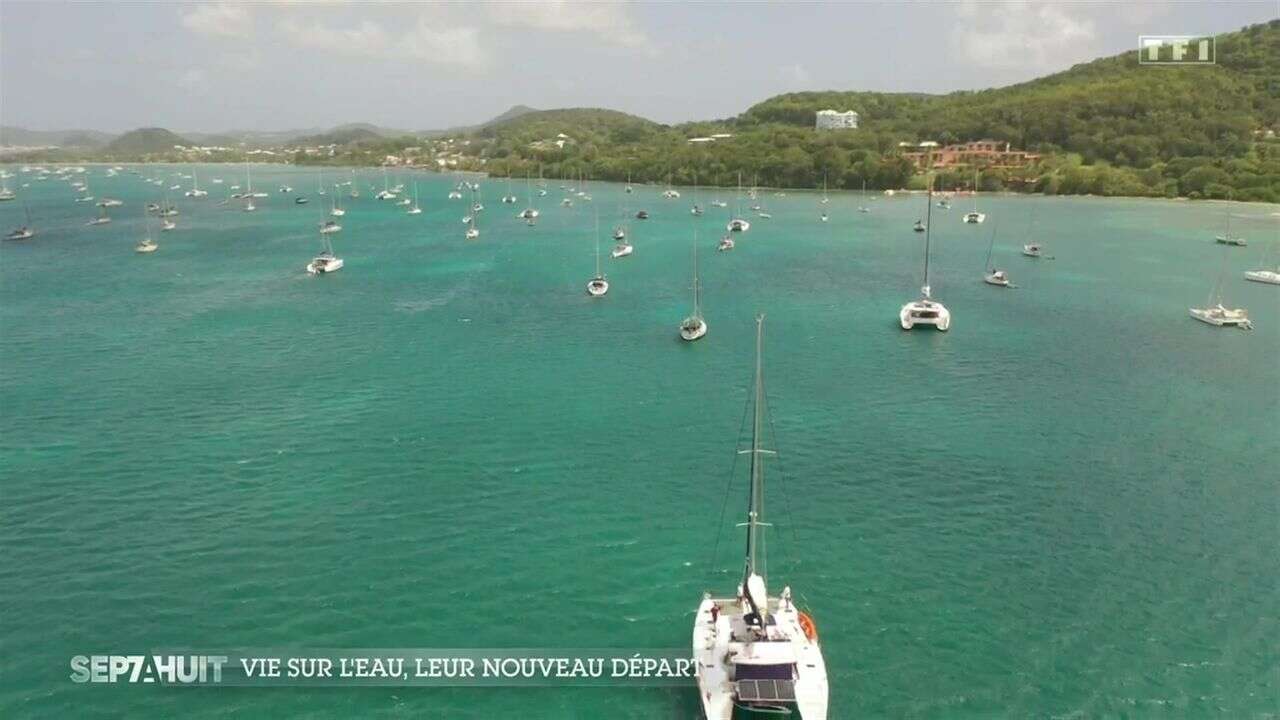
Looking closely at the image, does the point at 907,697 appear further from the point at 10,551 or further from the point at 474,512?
the point at 10,551

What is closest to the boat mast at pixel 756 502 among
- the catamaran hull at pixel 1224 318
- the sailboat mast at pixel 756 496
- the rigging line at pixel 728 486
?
the sailboat mast at pixel 756 496

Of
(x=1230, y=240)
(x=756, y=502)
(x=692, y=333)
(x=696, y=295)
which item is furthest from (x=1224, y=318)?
(x=756, y=502)

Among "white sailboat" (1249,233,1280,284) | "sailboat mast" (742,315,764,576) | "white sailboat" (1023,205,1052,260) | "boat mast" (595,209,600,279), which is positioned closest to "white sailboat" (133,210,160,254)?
"boat mast" (595,209,600,279)

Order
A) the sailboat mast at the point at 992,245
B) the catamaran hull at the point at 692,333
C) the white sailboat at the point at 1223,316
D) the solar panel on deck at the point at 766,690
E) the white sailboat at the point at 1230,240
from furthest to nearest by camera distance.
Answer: the white sailboat at the point at 1230,240 → the sailboat mast at the point at 992,245 → the white sailboat at the point at 1223,316 → the catamaran hull at the point at 692,333 → the solar panel on deck at the point at 766,690

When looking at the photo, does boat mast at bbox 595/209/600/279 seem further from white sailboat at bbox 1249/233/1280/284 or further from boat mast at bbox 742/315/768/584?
white sailboat at bbox 1249/233/1280/284

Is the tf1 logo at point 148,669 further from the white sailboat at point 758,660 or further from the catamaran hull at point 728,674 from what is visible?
the white sailboat at point 758,660
